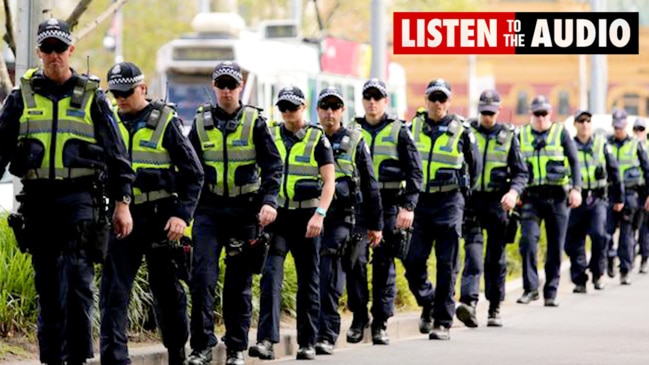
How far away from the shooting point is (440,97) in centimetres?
1520

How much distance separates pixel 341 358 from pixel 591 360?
176 cm

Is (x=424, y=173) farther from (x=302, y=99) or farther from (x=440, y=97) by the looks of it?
(x=302, y=99)

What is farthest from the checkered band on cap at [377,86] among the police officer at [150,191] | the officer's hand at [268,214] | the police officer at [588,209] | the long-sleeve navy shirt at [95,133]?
the police officer at [588,209]

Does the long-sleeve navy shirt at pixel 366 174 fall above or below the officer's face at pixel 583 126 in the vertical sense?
below

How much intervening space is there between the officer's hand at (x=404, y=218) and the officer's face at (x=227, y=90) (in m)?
2.52

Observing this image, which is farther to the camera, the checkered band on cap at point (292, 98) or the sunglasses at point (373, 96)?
the sunglasses at point (373, 96)

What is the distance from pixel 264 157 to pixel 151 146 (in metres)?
1.12

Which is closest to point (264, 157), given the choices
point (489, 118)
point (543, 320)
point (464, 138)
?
point (464, 138)

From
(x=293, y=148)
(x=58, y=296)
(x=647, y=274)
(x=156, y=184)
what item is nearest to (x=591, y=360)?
(x=293, y=148)

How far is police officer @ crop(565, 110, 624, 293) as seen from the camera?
21219mm

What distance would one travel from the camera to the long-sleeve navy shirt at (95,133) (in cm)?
1015

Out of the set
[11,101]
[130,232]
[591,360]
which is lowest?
[591,360]

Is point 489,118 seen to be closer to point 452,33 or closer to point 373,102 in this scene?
point 373,102

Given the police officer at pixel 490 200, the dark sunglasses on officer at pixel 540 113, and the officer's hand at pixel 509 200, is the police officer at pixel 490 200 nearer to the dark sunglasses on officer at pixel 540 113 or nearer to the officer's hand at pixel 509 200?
the officer's hand at pixel 509 200
